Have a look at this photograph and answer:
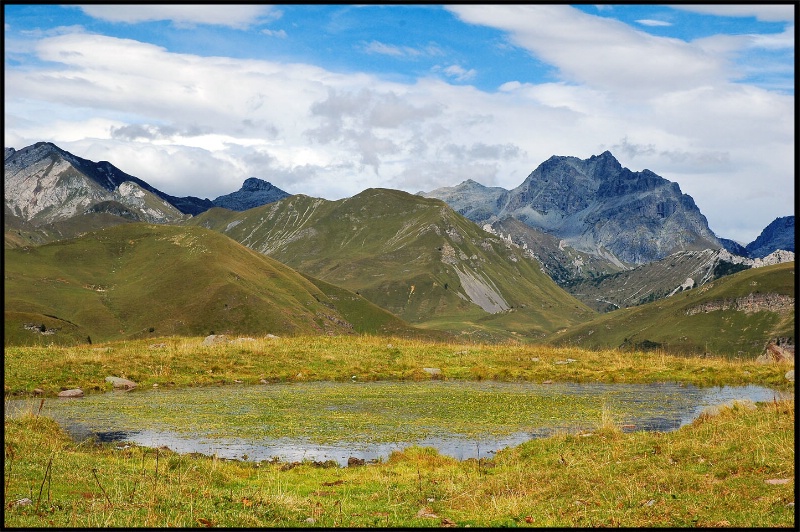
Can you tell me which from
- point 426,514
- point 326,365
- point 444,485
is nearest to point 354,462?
point 444,485

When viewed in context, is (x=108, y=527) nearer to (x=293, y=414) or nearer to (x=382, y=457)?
(x=382, y=457)

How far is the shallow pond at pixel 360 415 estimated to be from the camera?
116ft

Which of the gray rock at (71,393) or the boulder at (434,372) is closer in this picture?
the gray rock at (71,393)

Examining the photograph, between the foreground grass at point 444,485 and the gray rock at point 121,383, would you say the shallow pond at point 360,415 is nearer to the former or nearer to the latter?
the gray rock at point 121,383

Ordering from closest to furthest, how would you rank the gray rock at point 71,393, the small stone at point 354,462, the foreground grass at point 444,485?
the foreground grass at point 444,485 → the small stone at point 354,462 → the gray rock at point 71,393

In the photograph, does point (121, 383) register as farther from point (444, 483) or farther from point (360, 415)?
point (444, 483)

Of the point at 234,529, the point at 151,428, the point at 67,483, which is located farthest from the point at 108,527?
the point at 151,428

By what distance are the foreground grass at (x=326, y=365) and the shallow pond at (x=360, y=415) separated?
3.74 m

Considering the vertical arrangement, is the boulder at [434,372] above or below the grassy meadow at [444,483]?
below

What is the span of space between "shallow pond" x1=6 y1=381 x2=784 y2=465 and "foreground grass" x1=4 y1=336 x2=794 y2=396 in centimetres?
374

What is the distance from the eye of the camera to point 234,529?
1848cm

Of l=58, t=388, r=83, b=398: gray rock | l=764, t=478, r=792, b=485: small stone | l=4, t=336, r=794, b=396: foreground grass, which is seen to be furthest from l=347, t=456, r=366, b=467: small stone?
l=4, t=336, r=794, b=396: foreground grass

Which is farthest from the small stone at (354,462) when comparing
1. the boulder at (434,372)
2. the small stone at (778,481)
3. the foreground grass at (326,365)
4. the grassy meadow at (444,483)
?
the boulder at (434,372)

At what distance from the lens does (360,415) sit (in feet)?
142
